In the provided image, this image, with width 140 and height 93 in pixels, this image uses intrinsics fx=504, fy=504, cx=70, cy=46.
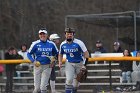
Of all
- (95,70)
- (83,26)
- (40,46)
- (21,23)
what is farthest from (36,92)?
(21,23)

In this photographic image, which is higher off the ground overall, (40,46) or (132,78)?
(40,46)

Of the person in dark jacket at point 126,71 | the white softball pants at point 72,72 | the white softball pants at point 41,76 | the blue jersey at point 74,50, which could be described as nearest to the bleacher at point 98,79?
the person in dark jacket at point 126,71

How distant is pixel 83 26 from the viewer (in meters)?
34.3

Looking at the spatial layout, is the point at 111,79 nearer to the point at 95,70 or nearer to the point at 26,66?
the point at 95,70

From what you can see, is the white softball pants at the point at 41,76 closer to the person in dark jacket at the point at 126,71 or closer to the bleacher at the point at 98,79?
the bleacher at the point at 98,79

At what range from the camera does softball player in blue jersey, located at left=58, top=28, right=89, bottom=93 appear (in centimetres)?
1387

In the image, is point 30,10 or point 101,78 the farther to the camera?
point 30,10

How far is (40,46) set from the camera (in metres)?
14.1

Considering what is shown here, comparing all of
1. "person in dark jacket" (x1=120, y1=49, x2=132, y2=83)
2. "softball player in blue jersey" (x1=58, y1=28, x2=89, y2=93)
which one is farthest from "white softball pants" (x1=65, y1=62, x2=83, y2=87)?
"person in dark jacket" (x1=120, y1=49, x2=132, y2=83)

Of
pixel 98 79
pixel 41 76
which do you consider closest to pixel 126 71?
pixel 98 79

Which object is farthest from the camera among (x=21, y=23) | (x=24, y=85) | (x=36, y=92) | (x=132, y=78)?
(x=21, y=23)

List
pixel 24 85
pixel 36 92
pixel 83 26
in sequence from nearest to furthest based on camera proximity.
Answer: pixel 36 92 < pixel 24 85 < pixel 83 26

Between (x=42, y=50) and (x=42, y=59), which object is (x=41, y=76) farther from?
(x=42, y=50)

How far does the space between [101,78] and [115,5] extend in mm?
19696
